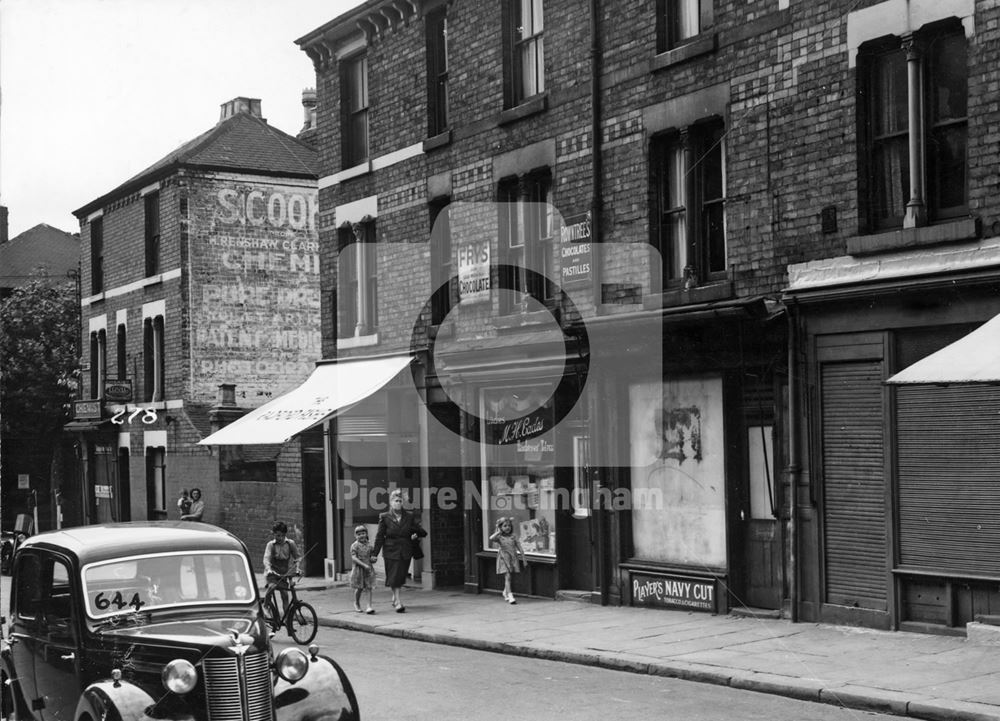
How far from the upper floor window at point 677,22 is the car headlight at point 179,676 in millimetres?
11855

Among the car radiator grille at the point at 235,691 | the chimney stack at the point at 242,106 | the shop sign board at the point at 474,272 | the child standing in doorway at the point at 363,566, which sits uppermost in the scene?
the chimney stack at the point at 242,106

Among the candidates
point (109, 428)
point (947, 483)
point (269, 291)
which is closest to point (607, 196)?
point (947, 483)

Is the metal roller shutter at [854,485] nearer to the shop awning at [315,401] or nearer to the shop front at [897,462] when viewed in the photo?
the shop front at [897,462]

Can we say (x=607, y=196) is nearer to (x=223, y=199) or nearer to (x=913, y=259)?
(x=913, y=259)

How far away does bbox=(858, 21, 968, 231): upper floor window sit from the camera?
44.4 ft

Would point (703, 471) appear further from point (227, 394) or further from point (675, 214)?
point (227, 394)

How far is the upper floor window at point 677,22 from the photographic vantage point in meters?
16.9

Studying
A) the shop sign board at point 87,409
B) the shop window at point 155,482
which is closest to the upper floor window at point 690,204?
the shop window at point 155,482

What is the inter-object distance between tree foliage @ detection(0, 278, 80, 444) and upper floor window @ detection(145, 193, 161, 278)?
781 cm

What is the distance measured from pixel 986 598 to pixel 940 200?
14.3 feet

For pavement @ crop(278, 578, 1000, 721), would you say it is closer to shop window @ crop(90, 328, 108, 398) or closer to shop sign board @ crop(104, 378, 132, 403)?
shop sign board @ crop(104, 378, 132, 403)

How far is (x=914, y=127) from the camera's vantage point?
45.1 feet

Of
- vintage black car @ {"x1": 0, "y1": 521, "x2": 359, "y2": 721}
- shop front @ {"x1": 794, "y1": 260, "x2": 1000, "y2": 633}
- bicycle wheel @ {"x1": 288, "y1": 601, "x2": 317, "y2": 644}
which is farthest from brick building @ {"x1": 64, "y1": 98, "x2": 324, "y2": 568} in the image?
vintage black car @ {"x1": 0, "y1": 521, "x2": 359, "y2": 721}

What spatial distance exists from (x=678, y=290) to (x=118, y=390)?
22.2 metres
